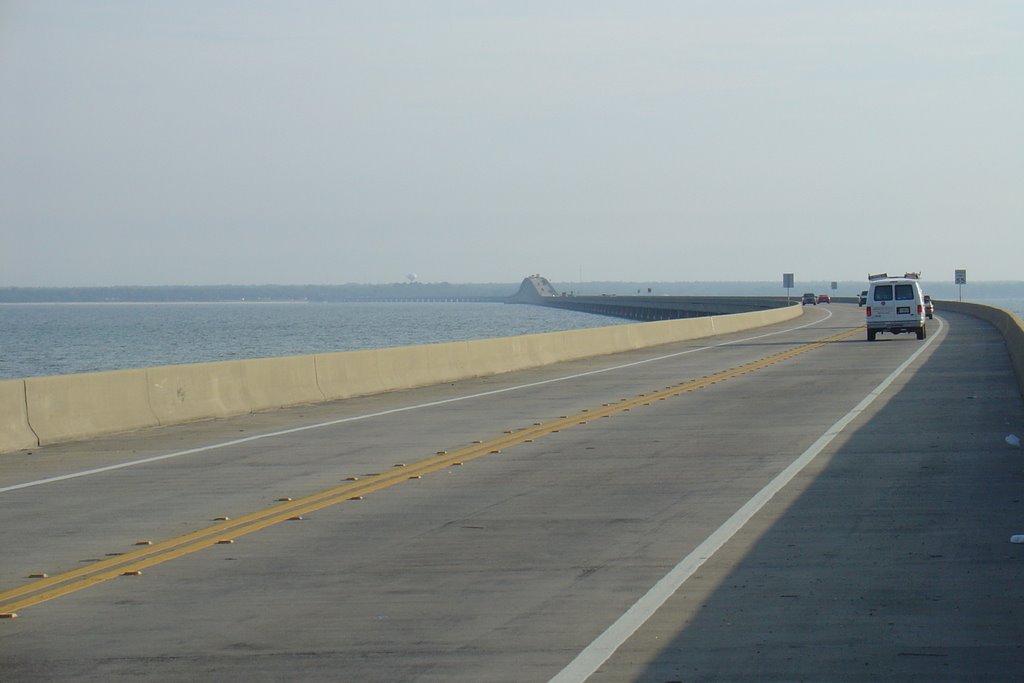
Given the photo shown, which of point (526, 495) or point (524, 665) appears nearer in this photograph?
point (524, 665)

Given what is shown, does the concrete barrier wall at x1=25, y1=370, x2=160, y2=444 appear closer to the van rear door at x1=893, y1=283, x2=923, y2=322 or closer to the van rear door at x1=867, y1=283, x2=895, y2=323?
the van rear door at x1=867, y1=283, x2=895, y2=323

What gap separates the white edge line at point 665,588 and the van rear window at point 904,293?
111 feet

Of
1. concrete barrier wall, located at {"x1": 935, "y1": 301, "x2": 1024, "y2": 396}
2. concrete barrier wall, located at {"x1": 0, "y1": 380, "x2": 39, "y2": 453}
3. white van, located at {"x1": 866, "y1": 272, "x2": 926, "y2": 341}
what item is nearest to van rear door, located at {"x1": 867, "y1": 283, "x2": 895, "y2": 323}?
white van, located at {"x1": 866, "y1": 272, "x2": 926, "y2": 341}

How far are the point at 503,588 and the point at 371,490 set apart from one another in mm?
4767

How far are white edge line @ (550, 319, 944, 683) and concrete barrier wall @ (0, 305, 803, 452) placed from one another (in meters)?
9.45

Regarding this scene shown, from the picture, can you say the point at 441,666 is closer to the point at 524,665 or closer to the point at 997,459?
the point at 524,665

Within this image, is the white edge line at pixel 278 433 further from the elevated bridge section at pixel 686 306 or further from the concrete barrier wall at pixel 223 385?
the elevated bridge section at pixel 686 306

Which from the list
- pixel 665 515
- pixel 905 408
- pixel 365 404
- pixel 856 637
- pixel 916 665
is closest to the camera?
pixel 916 665

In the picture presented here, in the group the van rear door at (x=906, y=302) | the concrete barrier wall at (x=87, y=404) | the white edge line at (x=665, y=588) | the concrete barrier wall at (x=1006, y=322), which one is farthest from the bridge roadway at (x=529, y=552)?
the van rear door at (x=906, y=302)

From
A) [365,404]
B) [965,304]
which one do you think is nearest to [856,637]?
[365,404]

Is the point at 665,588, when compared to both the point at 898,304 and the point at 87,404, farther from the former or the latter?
the point at 898,304

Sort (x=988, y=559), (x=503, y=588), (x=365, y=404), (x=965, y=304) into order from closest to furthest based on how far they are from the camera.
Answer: (x=503, y=588) → (x=988, y=559) → (x=365, y=404) → (x=965, y=304)

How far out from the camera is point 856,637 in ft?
25.3

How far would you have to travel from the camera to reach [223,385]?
76.5ft
